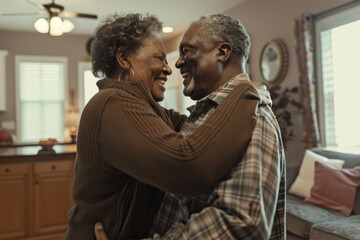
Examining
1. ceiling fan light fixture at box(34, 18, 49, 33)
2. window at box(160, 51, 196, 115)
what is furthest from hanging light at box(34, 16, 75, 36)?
window at box(160, 51, 196, 115)

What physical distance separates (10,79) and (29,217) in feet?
14.3

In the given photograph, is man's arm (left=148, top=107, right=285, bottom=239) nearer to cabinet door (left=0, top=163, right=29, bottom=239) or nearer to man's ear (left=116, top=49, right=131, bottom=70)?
man's ear (left=116, top=49, right=131, bottom=70)

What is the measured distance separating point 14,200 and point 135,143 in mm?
3163

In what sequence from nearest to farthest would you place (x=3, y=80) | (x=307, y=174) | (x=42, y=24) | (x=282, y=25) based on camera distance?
(x=307, y=174), (x=42, y=24), (x=282, y=25), (x=3, y=80)

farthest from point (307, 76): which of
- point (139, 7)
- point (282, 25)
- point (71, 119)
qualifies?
point (71, 119)

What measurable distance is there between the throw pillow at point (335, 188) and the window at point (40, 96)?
562cm

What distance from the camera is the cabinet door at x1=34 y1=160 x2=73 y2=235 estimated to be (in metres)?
3.53

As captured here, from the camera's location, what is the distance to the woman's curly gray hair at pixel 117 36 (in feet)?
3.57

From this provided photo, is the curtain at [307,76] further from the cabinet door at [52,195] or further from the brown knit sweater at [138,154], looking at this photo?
the brown knit sweater at [138,154]

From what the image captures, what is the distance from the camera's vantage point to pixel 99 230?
94 centimetres

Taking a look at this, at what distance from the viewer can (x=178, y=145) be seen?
0.77 m

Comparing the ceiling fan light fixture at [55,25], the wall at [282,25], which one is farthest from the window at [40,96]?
Answer: the wall at [282,25]

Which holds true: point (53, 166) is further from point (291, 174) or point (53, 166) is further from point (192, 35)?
point (192, 35)

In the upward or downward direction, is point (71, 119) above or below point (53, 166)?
above
